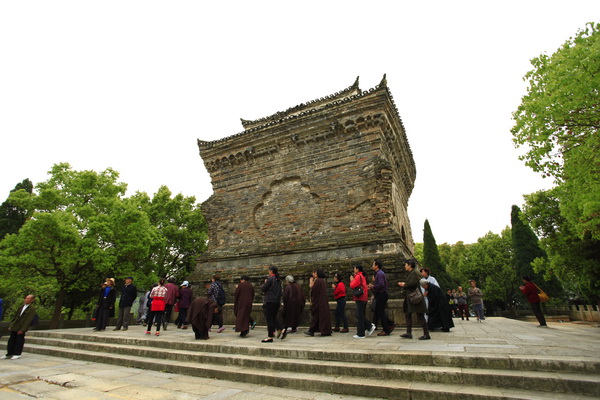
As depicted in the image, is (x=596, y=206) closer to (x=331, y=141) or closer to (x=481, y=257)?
(x=331, y=141)

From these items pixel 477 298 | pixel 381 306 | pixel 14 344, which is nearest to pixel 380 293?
pixel 381 306

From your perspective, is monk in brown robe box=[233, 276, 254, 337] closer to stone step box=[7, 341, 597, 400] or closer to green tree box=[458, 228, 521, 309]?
stone step box=[7, 341, 597, 400]

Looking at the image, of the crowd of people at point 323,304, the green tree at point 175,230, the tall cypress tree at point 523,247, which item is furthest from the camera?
the tall cypress tree at point 523,247

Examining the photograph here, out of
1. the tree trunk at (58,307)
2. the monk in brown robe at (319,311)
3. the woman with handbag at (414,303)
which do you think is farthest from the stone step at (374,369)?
the tree trunk at (58,307)

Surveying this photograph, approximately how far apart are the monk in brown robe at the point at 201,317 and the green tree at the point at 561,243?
14467mm

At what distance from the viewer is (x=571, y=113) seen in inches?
276

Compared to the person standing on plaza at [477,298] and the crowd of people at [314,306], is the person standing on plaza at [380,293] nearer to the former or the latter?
the crowd of people at [314,306]

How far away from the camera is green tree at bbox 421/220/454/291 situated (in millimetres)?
32344

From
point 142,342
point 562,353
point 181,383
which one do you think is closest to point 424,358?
point 562,353

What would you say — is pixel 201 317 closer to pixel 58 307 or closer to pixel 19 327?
pixel 19 327

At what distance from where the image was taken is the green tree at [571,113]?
21.1ft

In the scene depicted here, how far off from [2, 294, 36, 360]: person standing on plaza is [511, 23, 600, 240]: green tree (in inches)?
516

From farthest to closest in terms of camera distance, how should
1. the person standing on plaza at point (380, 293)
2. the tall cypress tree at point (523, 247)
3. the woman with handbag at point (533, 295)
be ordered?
the tall cypress tree at point (523, 247)
the woman with handbag at point (533, 295)
the person standing on plaza at point (380, 293)

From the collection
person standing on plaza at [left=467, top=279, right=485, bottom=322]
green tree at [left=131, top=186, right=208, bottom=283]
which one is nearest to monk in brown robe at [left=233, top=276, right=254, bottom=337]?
person standing on plaza at [left=467, top=279, right=485, bottom=322]
